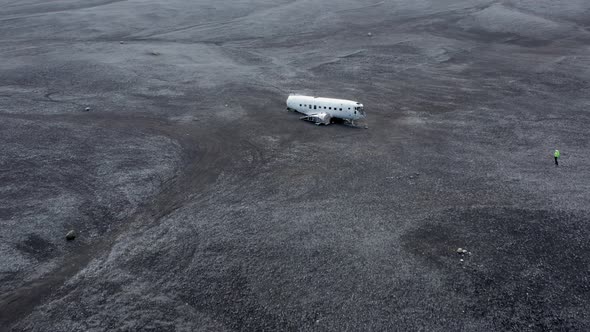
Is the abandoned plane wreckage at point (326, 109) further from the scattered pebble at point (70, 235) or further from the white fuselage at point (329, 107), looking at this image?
the scattered pebble at point (70, 235)

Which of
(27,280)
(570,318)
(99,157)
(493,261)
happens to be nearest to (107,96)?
(99,157)

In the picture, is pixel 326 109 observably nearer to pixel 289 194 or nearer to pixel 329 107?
pixel 329 107

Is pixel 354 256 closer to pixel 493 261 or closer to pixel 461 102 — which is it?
pixel 493 261

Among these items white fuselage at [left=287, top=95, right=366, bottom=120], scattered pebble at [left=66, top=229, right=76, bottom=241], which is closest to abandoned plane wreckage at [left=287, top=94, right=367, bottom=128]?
white fuselage at [left=287, top=95, right=366, bottom=120]

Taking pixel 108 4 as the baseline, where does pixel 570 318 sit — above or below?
below

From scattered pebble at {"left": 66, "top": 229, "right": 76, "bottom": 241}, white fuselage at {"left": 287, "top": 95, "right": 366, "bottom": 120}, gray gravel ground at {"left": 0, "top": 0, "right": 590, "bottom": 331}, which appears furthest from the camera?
white fuselage at {"left": 287, "top": 95, "right": 366, "bottom": 120}

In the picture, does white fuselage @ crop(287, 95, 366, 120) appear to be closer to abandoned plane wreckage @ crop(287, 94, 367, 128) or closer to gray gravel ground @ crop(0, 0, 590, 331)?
abandoned plane wreckage @ crop(287, 94, 367, 128)

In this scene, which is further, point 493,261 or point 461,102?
point 461,102
